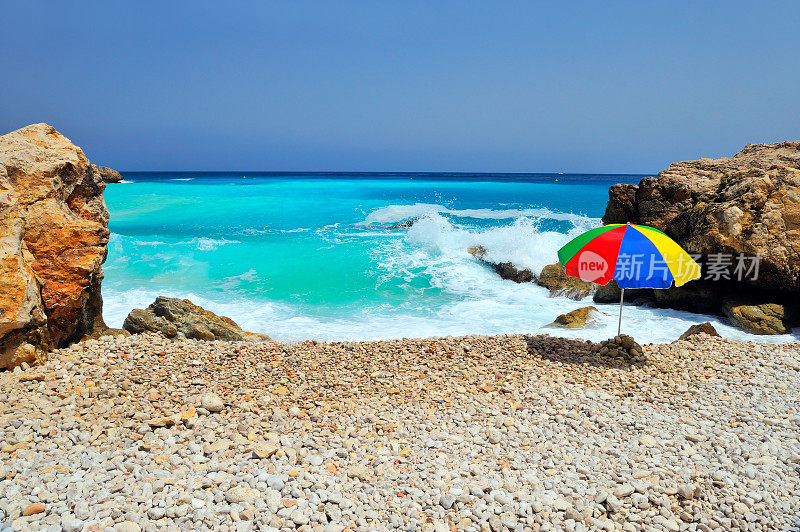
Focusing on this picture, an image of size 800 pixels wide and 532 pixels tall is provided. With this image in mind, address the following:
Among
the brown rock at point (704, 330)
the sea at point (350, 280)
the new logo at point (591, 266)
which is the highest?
the new logo at point (591, 266)

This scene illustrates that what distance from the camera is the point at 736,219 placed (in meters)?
9.18

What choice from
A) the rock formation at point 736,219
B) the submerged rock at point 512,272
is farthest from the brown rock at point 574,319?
the submerged rock at point 512,272

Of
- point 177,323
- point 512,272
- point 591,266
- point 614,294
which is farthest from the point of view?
point 512,272

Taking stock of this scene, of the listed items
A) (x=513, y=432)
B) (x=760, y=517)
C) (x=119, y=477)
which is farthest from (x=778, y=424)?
(x=119, y=477)

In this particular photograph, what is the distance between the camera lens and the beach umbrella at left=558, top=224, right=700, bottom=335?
548 cm

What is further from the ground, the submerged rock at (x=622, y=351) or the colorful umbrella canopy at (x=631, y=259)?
the colorful umbrella canopy at (x=631, y=259)

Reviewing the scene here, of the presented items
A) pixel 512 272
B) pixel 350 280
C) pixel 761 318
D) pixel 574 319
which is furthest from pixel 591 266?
pixel 350 280

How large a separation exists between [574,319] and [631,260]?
374 centimetres

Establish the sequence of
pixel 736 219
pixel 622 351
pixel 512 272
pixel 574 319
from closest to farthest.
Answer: pixel 622 351 → pixel 574 319 → pixel 736 219 → pixel 512 272

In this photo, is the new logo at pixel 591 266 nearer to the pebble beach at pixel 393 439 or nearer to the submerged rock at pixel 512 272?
the pebble beach at pixel 393 439

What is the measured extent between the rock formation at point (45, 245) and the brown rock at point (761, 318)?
1088cm

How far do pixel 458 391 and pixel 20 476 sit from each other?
3.80 m

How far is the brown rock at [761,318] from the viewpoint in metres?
8.27

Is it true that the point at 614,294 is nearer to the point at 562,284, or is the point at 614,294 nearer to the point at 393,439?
the point at 562,284
